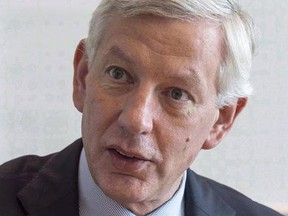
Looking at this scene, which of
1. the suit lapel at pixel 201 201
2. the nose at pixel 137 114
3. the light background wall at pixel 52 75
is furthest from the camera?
the light background wall at pixel 52 75

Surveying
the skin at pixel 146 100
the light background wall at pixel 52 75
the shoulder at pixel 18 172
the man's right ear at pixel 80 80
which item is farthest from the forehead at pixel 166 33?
the light background wall at pixel 52 75

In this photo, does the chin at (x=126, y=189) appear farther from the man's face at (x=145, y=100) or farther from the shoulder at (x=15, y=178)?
the shoulder at (x=15, y=178)

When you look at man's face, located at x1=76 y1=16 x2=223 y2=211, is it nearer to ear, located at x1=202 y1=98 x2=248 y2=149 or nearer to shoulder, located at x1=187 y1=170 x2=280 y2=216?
ear, located at x1=202 y1=98 x2=248 y2=149

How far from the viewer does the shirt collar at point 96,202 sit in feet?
4.14

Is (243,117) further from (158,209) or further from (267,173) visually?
(158,209)

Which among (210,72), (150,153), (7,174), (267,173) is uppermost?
(210,72)

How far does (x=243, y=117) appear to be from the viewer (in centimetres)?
182

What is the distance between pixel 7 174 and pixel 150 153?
0.38 m

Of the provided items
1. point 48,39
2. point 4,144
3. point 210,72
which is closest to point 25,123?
point 4,144

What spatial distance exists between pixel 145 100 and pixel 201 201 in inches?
16.7

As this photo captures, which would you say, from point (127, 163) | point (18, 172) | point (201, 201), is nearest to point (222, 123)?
point (201, 201)

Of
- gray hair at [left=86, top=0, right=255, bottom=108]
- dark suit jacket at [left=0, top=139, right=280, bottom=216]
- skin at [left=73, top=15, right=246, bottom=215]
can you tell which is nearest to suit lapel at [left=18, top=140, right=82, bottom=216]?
dark suit jacket at [left=0, top=139, right=280, bottom=216]

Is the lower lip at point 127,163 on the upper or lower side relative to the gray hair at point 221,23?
lower

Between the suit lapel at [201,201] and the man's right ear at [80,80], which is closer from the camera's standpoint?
the man's right ear at [80,80]
